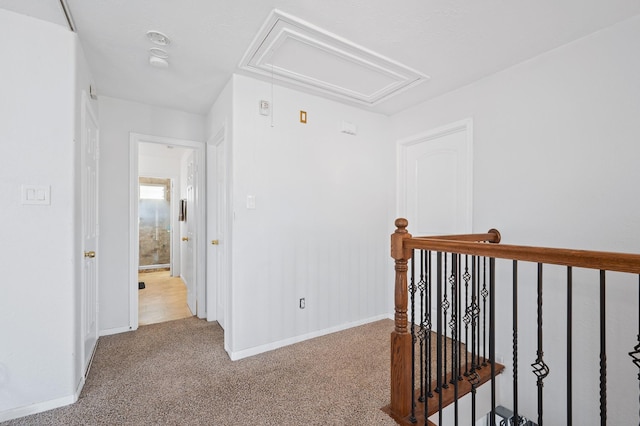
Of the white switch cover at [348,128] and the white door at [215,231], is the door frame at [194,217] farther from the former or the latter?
the white switch cover at [348,128]

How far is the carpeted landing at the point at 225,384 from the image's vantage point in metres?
1.79

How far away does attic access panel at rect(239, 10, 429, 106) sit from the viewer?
6.55 ft

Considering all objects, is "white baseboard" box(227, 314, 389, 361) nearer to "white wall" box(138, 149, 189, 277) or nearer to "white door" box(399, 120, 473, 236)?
"white door" box(399, 120, 473, 236)

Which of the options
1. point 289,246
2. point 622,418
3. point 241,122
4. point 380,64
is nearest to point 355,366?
point 289,246

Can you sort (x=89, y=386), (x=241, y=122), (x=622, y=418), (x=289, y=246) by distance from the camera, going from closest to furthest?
(x=622, y=418), (x=89, y=386), (x=241, y=122), (x=289, y=246)

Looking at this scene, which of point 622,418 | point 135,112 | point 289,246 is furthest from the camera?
point 135,112

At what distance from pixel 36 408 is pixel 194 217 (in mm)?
2222

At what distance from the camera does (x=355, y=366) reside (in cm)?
238

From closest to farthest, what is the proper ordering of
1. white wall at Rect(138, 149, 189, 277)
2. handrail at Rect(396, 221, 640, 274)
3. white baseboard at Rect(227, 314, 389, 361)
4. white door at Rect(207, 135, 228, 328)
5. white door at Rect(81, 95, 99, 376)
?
handrail at Rect(396, 221, 640, 274) → white door at Rect(81, 95, 99, 376) → white baseboard at Rect(227, 314, 389, 361) → white door at Rect(207, 135, 228, 328) → white wall at Rect(138, 149, 189, 277)

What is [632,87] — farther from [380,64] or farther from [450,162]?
[380,64]

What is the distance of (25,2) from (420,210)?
3.44 m

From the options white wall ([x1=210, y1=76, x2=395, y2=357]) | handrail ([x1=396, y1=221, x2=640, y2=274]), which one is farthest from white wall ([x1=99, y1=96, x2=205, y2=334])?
handrail ([x1=396, y1=221, x2=640, y2=274])

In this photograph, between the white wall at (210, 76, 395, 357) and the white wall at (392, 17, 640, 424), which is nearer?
the white wall at (392, 17, 640, 424)

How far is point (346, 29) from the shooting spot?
6.49ft
